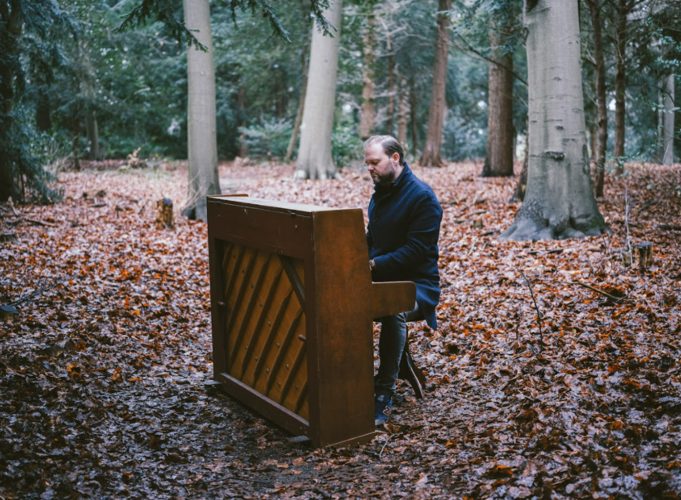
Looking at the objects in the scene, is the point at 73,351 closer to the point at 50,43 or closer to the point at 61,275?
the point at 61,275

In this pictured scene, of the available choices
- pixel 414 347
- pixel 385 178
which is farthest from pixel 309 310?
pixel 414 347

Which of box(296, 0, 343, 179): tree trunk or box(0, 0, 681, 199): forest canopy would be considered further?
box(0, 0, 681, 199): forest canopy

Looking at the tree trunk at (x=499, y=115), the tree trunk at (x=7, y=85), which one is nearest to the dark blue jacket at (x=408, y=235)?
the tree trunk at (x=7, y=85)

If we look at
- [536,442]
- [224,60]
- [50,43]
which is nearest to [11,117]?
[50,43]

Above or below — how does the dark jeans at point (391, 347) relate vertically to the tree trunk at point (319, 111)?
below

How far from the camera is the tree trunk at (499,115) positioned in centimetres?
1645

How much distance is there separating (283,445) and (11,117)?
442 inches

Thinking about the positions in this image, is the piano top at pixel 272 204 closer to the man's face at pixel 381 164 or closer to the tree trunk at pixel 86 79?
the man's face at pixel 381 164

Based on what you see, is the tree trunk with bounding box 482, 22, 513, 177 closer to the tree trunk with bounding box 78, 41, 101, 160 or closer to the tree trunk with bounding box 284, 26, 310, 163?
the tree trunk with bounding box 284, 26, 310, 163

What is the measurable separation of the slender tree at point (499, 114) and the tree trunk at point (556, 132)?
264 inches

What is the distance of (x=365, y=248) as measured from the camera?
4.35m

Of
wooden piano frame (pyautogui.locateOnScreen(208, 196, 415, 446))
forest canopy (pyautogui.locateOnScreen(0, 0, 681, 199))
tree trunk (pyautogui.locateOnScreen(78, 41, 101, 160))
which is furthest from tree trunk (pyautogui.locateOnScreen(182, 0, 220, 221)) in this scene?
tree trunk (pyautogui.locateOnScreen(78, 41, 101, 160))

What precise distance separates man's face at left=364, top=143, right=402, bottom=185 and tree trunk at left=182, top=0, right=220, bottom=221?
9.53 meters

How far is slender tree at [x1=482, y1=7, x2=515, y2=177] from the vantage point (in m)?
16.4
